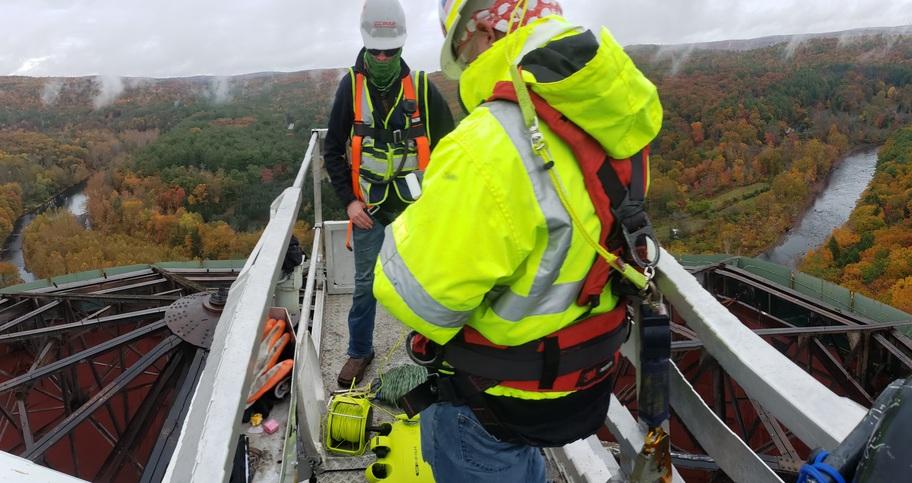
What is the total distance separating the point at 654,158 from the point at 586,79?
63.7m

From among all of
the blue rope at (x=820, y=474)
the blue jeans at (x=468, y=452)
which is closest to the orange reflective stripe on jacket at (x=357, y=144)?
the blue jeans at (x=468, y=452)

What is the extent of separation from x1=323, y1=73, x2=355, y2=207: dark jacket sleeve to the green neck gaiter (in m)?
0.13

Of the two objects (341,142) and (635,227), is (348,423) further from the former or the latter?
(635,227)

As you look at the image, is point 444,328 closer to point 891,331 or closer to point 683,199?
point 891,331

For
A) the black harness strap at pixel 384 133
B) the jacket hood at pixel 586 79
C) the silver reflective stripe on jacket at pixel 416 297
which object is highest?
the jacket hood at pixel 586 79

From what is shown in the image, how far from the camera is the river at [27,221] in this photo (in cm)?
5322

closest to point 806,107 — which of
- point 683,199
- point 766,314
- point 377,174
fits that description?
point 683,199

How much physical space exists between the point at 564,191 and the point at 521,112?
0.20 m

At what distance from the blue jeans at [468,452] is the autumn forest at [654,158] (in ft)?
138

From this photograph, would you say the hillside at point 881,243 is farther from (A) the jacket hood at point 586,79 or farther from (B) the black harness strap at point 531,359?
(A) the jacket hood at point 586,79

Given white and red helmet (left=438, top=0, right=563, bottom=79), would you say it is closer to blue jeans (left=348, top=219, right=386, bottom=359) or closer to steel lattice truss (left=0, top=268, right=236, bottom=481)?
blue jeans (left=348, top=219, right=386, bottom=359)

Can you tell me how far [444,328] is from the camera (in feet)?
4.93

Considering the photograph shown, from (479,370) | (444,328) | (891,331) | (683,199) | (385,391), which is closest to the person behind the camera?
(444,328)

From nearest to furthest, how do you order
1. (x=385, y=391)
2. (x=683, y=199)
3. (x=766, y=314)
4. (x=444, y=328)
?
(x=444, y=328)
(x=385, y=391)
(x=766, y=314)
(x=683, y=199)
